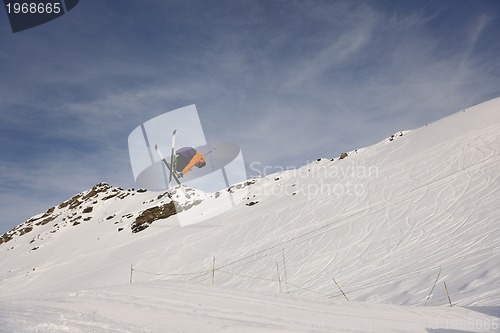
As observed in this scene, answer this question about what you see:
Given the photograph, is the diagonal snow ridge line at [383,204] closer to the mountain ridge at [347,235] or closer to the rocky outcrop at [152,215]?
the mountain ridge at [347,235]

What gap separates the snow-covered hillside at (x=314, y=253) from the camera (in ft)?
16.6

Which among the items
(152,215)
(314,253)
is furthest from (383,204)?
(152,215)

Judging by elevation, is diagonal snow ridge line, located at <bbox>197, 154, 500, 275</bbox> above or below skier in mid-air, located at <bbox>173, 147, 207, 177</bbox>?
below

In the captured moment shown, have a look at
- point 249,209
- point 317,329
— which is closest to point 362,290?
point 317,329

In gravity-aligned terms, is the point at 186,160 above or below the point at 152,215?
above

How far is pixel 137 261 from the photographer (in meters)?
28.0

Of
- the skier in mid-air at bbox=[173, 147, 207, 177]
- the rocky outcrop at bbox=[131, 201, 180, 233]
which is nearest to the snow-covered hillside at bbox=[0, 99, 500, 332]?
the rocky outcrop at bbox=[131, 201, 180, 233]

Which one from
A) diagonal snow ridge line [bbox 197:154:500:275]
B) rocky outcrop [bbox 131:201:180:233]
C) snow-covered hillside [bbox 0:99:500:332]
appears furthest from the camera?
rocky outcrop [bbox 131:201:180:233]

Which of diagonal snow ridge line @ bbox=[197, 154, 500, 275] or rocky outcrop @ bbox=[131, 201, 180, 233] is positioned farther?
rocky outcrop @ bbox=[131, 201, 180, 233]

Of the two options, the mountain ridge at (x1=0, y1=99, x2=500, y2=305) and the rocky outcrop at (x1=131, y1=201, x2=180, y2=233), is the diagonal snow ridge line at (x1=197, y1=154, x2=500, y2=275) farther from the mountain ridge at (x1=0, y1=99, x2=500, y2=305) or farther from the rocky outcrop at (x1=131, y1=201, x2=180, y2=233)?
the rocky outcrop at (x1=131, y1=201, x2=180, y2=233)

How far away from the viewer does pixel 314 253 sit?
55.5ft

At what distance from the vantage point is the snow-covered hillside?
5062 millimetres

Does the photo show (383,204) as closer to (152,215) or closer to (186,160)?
(186,160)

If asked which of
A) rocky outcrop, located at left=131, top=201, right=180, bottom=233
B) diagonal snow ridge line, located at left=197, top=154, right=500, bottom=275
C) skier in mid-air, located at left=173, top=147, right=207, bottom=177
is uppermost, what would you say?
skier in mid-air, located at left=173, top=147, right=207, bottom=177
